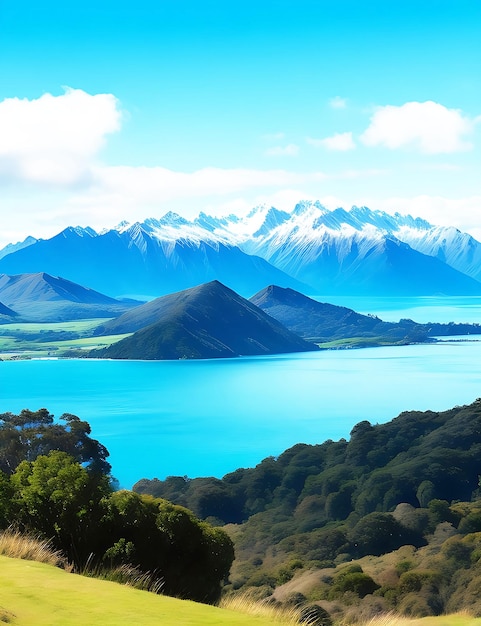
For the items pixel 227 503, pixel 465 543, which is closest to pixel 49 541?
pixel 465 543

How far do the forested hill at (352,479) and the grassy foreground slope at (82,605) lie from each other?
48.6 metres

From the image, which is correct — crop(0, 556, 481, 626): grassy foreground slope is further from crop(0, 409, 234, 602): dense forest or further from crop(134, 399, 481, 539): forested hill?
crop(134, 399, 481, 539): forested hill

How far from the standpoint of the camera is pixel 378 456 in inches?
2990

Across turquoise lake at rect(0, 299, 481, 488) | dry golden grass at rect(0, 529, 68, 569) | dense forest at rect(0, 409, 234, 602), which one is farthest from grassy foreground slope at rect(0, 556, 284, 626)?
turquoise lake at rect(0, 299, 481, 488)

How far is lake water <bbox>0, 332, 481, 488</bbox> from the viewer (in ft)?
345

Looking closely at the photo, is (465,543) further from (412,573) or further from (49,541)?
(49,541)

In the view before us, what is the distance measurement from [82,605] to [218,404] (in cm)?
14003

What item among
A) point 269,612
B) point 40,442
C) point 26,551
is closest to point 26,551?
point 26,551

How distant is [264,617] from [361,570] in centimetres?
3158

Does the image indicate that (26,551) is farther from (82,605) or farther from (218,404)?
(218,404)

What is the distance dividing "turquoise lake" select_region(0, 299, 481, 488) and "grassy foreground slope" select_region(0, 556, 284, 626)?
79087 millimetres

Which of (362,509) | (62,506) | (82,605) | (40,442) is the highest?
(82,605)

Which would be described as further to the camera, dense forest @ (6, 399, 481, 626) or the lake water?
the lake water

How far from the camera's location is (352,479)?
6894 cm
